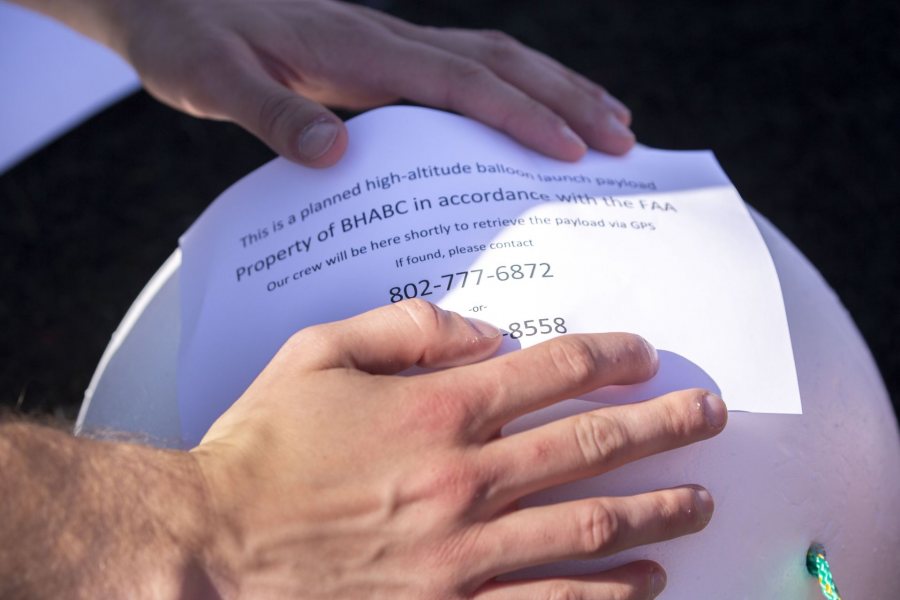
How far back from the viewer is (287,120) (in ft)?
3.28

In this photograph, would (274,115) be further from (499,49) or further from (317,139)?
(499,49)

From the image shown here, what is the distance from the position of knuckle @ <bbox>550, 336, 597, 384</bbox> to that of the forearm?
0.30m

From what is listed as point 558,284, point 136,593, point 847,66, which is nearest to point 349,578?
point 136,593

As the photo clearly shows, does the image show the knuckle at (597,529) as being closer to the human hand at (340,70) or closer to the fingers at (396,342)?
the fingers at (396,342)

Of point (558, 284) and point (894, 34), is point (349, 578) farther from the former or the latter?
point (894, 34)

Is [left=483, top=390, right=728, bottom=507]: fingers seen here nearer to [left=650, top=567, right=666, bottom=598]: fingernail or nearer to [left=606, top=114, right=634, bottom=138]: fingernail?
[left=650, top=567, right=666, bottom=598]: fingernail

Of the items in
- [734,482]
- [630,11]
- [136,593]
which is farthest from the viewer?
[630,11]

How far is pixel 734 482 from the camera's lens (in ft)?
2.60

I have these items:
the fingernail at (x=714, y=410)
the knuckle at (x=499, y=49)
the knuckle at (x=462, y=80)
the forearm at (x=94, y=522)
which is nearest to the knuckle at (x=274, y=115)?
the knuckle at (x=462, y=80)

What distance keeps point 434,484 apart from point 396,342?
Result: 13 centimetres

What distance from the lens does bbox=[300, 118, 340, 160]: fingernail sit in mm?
953

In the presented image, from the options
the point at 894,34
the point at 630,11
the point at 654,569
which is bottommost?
the point at 654,569

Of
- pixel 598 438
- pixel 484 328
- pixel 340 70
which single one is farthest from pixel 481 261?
pixel 340 70

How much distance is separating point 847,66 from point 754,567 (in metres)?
1.88
